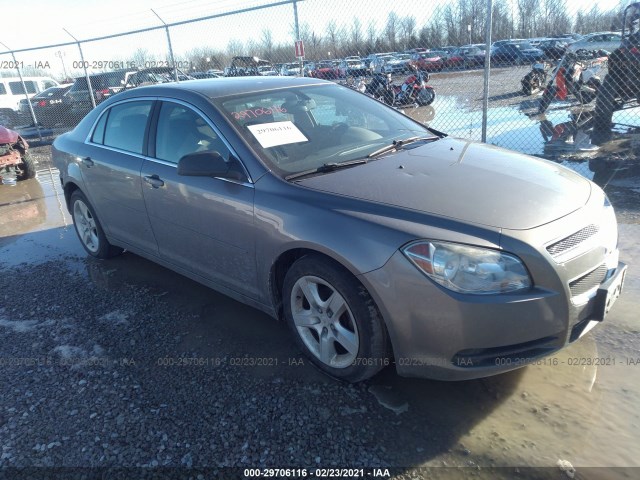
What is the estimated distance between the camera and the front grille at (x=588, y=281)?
2.36 metres

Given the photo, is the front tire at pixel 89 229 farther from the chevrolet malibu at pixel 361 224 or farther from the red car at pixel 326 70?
the red car at pixel 326 70

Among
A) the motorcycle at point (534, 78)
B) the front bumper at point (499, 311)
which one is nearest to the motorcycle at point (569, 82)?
the motorcycle at point (534, 78)

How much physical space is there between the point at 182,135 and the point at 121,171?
2.60 ft

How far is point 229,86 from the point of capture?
12.1 feet

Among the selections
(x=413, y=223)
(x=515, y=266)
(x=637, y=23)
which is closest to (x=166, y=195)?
(x=413, y=223)

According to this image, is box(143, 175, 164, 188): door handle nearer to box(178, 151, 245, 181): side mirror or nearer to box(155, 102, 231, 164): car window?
box(155, 102, 231, 164): car window

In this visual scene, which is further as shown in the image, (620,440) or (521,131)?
(521,131)

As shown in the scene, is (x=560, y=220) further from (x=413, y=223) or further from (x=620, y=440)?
(x=620, y=440)

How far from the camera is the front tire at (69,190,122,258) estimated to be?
15.9ft

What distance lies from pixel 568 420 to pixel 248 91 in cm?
291

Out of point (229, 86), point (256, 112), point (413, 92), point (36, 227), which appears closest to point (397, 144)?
point (256, 112)

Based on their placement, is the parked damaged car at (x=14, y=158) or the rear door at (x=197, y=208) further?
the parked damaged car at (x=14, y=158)

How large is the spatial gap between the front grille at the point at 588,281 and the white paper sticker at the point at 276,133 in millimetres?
1866

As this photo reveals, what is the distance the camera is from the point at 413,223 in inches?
94.9
